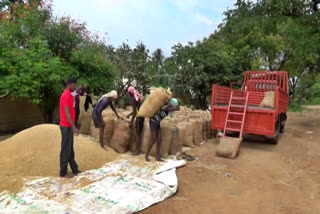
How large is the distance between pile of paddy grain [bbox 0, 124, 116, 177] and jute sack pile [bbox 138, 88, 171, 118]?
1029mm

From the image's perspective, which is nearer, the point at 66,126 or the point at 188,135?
the point at 66,126

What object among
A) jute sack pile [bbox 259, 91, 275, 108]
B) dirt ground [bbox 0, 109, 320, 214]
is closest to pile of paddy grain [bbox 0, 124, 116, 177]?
dirt ground [bbox 0, 109, 320, 214]

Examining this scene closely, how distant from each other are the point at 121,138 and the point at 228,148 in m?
2.45

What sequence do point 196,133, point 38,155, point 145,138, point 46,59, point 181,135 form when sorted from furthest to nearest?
point 46,59
point 196,133
point 181,135
point 145,138
point 38,155

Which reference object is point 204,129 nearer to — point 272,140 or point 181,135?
point 181,135

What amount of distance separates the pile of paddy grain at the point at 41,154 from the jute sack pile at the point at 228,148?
2513 mm

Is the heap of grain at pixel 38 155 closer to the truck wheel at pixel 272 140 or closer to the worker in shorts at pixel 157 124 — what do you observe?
the worker in shorts at pixel 157 124

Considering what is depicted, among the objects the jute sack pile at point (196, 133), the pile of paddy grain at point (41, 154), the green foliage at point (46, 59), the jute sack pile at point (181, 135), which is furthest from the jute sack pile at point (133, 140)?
the green foliage at point (46, 59)

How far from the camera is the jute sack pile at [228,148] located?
21.7ft

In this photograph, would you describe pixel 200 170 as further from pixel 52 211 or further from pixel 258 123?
pixel 52 211

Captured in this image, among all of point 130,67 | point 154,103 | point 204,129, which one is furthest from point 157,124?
point 130,67

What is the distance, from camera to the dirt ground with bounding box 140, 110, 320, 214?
3992mm

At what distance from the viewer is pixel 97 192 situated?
3936 mm

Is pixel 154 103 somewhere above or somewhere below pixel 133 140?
above
